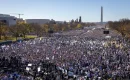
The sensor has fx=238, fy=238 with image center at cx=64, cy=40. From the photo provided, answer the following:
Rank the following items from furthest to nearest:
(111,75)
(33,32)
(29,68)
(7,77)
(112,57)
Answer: (33,32), (112,57), (29,68), (111,75), (7,77)

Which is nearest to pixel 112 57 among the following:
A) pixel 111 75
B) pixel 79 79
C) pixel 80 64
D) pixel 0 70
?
pixel 80 64

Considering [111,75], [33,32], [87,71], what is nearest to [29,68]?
[87,71]

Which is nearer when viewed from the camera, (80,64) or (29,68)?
(29,68)

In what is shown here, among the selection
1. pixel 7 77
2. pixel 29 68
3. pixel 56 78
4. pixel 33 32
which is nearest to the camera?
pixel 7 77

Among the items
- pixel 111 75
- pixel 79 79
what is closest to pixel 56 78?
pixel 79 79

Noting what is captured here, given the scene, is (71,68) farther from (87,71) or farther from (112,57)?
(112,57)

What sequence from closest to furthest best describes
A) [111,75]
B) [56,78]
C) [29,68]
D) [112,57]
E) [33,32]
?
[56,78]
[111,75]
[29,68]
[112,57]
[33,32]

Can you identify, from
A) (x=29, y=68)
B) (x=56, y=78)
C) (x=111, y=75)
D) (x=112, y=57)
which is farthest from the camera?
(x=112, y=57)

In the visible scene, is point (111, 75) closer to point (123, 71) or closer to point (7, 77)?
point (123, 71)

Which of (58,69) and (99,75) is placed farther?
(58,69)
